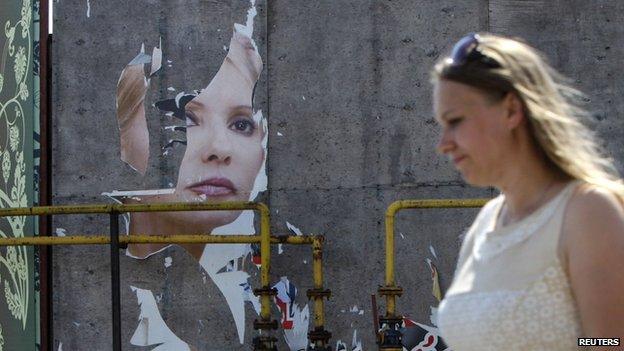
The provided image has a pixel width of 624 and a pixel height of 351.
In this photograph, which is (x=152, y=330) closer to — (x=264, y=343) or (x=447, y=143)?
(x=264, y=343)

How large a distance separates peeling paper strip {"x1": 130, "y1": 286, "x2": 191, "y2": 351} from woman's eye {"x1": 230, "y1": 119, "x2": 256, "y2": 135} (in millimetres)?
1072

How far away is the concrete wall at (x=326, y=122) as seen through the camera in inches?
247

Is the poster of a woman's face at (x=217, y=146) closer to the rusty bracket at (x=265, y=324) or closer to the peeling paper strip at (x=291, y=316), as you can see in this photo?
the peeling paper strip at (x=291, y=316)

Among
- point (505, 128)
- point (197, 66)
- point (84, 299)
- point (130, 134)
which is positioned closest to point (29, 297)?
point (84, 299)

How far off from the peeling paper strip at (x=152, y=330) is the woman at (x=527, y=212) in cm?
437

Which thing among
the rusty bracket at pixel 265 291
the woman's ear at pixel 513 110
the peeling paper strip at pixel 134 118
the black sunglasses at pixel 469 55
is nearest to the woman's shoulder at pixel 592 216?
the woman's ear at pixel 513 110

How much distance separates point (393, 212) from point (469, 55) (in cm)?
354

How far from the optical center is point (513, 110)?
7.22 feet

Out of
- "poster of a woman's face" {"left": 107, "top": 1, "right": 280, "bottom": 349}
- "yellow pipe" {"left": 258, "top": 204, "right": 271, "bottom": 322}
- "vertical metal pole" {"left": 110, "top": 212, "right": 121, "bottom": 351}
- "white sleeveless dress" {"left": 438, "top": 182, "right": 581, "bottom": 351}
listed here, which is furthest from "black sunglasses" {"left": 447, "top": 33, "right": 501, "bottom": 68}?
"poster of a woman's face" {"left": 107, "top": 1, "right": 280, "bottom": 349}

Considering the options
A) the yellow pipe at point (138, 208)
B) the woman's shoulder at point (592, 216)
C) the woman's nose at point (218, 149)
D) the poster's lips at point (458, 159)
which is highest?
the woman's nose at point (218, 149)

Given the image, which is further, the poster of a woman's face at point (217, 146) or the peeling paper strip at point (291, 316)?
the poster of a woman's face at point (217, 146)

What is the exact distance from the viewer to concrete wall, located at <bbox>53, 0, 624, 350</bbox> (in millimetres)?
6281

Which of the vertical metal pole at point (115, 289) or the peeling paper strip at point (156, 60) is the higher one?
the peeling paper strip at point (156, 60)

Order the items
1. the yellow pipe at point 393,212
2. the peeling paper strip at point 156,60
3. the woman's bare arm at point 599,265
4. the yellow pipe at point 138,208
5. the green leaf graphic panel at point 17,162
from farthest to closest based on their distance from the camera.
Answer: the green leaf graphic panel at point 17,162 → the peeling paper strip at point 156,60 → the yellow pipe at point 138,208 → the yellow pipe at point 393,212 → the woman's bare arm at point 599,265
